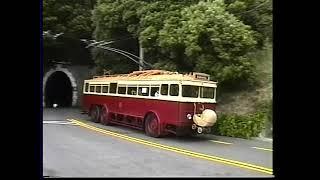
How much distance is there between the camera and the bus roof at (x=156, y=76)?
6.93 m

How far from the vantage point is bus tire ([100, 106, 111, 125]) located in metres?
7.36

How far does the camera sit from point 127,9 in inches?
292

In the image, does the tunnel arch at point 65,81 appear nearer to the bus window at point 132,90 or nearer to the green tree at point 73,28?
the green tree at point 73,28

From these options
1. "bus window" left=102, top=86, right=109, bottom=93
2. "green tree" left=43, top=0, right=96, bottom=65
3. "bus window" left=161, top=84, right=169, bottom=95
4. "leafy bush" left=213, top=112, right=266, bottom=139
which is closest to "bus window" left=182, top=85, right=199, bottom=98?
"bus window" left=161, top=84, right=169, bottom=95

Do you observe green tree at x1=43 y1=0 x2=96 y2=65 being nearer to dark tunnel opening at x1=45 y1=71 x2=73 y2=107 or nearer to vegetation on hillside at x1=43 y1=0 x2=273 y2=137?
vegetation on hillside at x1=43 y1=0 x2=273 y2=137

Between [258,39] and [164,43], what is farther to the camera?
[164,43]

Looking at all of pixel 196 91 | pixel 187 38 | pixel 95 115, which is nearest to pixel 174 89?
pixel 196 91

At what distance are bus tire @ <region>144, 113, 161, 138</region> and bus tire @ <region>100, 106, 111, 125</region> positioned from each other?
70cm

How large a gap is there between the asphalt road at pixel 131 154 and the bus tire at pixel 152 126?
0.10m
